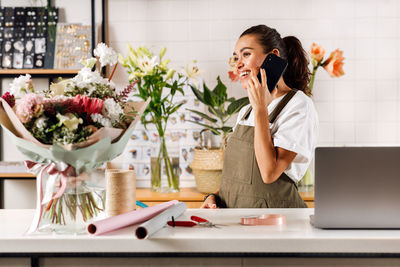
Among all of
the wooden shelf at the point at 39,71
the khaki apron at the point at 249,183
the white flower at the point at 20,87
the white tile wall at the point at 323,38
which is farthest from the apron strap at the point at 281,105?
the wooden shelf at the point at 39,71

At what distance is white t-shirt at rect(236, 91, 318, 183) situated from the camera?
1611mm

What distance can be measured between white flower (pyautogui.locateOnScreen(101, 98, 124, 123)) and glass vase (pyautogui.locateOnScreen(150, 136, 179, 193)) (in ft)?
4.82

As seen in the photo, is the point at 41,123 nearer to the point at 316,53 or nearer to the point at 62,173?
the point at 62,173

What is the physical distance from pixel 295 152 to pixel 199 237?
704mm

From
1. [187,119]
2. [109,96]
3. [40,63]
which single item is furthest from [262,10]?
[109,96]

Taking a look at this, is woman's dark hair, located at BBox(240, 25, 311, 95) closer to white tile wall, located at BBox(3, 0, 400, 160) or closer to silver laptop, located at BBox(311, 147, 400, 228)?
silver laptop, located at BBox(311, 147, 400, 228)

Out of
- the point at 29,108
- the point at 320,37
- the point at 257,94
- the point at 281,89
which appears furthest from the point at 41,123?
the point at 320,37

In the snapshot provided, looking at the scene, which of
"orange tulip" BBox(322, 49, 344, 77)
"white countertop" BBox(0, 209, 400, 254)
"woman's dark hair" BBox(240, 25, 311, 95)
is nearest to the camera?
"white countertop" BBox(0, 209, 400, 254)

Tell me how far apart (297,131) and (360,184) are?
60 cm

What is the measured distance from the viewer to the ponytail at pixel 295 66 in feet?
6.17

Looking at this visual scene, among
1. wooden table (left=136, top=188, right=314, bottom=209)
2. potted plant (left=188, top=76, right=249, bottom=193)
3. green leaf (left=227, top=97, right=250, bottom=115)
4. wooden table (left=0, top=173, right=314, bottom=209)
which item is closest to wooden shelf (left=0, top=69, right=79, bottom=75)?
wooden table (left=0, top=173, right=314, bottom=209)

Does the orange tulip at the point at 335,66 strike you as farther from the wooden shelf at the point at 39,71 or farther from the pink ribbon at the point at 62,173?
the pink ribbon at the point at 62,173

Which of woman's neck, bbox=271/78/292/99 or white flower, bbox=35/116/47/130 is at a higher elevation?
woman's neck, bbox=271/78/292/99

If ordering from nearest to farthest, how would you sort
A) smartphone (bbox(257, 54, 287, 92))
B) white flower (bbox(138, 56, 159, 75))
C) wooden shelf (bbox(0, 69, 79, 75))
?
smartphone (bbox(257, 54, 287, 92)), white flower (bbox(138, 56, 159, 75)), wooden shelf (bbox(0, 69, 79, 75))
